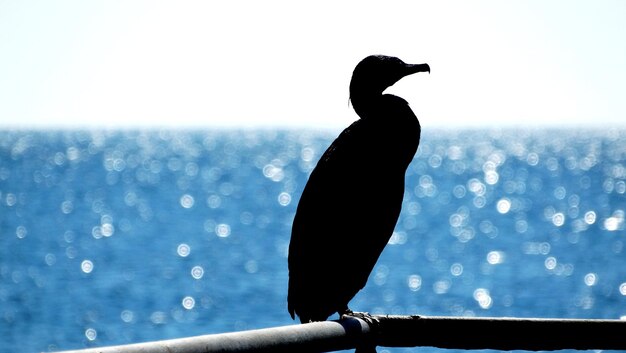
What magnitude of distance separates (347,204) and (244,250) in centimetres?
3961

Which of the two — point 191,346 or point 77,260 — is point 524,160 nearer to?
point 77,260

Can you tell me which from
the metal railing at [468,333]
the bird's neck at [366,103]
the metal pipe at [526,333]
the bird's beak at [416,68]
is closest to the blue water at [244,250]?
the bird's beak at [416,68]

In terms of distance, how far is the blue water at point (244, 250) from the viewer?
91.8ft

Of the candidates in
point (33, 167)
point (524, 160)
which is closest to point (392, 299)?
point (33, 167)

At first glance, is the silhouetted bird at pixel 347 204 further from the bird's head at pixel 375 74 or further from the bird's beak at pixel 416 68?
the bird's beak at pixel 416 68

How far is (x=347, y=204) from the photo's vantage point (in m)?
3.99

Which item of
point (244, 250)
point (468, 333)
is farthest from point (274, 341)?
point (244, 250)

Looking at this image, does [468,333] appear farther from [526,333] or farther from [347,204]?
[347,204]

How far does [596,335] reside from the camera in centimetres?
234

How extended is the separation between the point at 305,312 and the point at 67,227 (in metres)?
52.5

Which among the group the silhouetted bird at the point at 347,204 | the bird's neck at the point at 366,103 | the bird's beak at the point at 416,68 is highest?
the bird's beak at the point at 416,68

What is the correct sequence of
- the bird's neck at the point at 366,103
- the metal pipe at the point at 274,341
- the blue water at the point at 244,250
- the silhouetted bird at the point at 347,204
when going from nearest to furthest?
the metal pipe at the point at 274,341
the silhouetted bird at the point at 347,204
the bird's neck at the point at 366,103
the blue water at the point at 244,250

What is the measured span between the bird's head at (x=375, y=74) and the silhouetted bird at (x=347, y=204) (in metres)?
0.06

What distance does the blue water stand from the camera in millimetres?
27969
